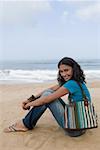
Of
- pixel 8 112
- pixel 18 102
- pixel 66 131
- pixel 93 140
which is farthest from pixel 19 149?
pixel 18 102

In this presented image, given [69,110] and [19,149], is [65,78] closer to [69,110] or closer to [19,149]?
[69,110]

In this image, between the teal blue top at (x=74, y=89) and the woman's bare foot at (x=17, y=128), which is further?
the woman's bare foot at (x=17, y=128)

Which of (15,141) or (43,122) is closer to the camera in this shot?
(15,141)

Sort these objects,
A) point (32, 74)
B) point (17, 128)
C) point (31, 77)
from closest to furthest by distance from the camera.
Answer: point (17, 128) < point (31, 77) < point (32, 74)

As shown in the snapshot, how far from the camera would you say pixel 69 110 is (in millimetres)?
3602

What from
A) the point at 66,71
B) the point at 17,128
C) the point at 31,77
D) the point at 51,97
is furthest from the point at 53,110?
the point at 31,77

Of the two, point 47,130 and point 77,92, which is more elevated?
point 77,92

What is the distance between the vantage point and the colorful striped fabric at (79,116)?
3.56 metres

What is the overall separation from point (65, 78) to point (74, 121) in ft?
1.79

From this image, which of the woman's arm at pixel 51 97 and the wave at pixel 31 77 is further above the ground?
the woman's arm at pixel 51 97

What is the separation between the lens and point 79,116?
3559mm

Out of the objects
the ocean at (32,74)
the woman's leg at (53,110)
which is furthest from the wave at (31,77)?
the woman's leg at (53,110)

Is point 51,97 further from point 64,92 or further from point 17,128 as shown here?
point 17,128

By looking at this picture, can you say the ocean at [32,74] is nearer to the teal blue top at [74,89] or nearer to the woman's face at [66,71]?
the woman's face at [66,71]
